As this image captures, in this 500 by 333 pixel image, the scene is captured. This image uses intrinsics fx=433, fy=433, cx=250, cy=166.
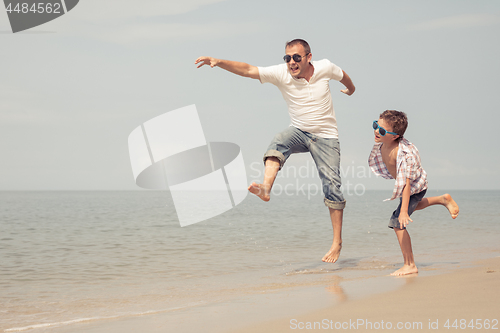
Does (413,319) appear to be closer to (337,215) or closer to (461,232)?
(337,215)

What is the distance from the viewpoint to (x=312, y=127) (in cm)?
434

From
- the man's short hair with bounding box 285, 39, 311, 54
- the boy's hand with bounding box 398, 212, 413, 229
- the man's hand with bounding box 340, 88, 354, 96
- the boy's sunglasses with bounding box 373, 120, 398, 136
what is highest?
the man's short hair with bounding box 285, 39, 311, 54

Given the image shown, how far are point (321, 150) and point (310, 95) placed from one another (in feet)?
1.84

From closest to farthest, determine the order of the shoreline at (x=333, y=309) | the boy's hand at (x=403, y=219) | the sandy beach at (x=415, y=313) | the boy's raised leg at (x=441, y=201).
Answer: the sandy beach at (x=415, y=313) < the shoreline at (x=333, y=309) < the boy's hand at (x=403, y=219) < the boy's raised leg at (x=441, y=201)

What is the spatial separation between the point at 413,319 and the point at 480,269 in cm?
212

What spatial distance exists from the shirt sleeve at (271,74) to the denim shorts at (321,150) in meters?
0.52

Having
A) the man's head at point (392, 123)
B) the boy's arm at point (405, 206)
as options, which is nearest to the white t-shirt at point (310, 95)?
the man's head at point (392, 123)

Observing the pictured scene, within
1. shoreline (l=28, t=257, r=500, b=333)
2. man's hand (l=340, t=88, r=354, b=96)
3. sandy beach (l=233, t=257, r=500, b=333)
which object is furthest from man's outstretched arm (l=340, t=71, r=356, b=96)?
sandy beach (l=233, t=257, r=500, b=333)

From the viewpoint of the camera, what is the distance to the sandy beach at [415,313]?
212cm

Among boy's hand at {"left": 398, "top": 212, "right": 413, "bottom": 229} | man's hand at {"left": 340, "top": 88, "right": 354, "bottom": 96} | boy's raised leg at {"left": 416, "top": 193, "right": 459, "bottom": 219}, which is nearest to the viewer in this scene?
boy's hand at {"left": 398, "top": 212, "right": 413, "bottom": 229}

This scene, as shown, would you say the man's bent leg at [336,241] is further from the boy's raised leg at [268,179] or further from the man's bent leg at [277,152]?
the boy's raised leg at [268,179]

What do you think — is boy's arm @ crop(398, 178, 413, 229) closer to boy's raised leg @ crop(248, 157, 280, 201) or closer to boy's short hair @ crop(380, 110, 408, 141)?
boy's short hair @ crop(380, 110, 408, 141)

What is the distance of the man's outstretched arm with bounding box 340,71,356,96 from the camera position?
180 inches

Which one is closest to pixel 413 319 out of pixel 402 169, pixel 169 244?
pixel 402 169
